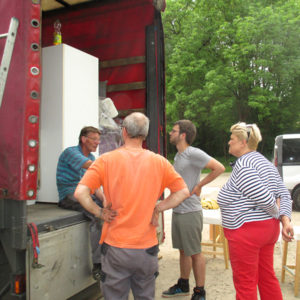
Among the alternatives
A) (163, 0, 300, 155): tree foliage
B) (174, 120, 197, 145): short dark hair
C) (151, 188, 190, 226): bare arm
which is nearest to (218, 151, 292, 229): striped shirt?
(151, 188, 190, 226): bare arm

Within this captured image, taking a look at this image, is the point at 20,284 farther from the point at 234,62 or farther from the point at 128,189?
the point at 234,62

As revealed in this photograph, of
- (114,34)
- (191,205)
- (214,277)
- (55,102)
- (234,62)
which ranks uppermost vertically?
(234,62)

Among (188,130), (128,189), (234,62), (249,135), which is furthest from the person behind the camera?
(234,62)

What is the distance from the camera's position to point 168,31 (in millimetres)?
21500

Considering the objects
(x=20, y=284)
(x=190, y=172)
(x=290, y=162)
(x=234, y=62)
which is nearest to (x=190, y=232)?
(x=190, y=172)

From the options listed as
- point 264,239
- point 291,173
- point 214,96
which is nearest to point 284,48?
point 214,96

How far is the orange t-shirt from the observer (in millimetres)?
2098

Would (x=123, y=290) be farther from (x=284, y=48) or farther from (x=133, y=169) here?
(x=284, y=48)

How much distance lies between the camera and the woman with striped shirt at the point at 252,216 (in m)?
2.42

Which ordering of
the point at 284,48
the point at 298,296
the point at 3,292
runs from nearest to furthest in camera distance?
the point at 3,292 → the point at 298,296 → the point at 284,48

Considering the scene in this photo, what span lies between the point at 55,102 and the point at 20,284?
2.03 metres

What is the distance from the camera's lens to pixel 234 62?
18.2 meters

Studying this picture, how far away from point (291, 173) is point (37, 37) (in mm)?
7843

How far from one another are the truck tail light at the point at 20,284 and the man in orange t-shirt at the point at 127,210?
53 cm
